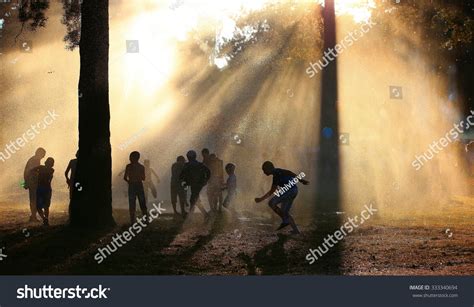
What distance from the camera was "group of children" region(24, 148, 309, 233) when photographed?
15452 millimetres

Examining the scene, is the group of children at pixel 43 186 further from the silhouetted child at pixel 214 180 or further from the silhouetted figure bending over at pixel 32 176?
the silhouetted child at pixel 214 180

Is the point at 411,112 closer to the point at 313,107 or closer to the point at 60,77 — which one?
the point at 313,107

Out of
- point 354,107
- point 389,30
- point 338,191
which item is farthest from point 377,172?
point 354,107

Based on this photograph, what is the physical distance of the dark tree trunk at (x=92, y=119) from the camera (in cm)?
1555

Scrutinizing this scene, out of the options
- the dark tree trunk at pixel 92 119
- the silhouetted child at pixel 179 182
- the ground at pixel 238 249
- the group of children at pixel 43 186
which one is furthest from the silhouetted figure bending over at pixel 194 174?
the group of children at pixel 43 186

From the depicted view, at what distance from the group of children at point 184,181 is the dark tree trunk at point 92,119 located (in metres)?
1.03

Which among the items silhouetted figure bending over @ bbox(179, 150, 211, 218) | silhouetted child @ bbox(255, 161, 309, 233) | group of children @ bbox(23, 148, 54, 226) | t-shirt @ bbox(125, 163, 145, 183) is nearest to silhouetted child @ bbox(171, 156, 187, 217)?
silhouetted figure bending over @ bbox(179, 150, 211, 218)

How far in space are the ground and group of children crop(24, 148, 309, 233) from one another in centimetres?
54

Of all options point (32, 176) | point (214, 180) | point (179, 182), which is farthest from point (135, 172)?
point (214, 180)

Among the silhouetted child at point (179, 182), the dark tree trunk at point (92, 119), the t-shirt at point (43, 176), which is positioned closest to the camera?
the dark tree trunk at point (92, 119)

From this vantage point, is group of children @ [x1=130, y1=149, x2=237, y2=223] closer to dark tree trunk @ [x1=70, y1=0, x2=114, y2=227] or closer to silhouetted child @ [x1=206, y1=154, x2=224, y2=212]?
silhouetted child @ [x1=206, y1=154, x2=224, y2=212]

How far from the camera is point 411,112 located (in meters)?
38.6

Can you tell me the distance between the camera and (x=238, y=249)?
44.7ft

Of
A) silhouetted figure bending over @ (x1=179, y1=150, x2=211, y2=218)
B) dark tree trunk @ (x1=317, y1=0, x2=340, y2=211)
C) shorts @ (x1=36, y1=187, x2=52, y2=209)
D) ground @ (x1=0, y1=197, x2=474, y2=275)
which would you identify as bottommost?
ground @ (x1=0, y1=197, x2=474, y2=275)
